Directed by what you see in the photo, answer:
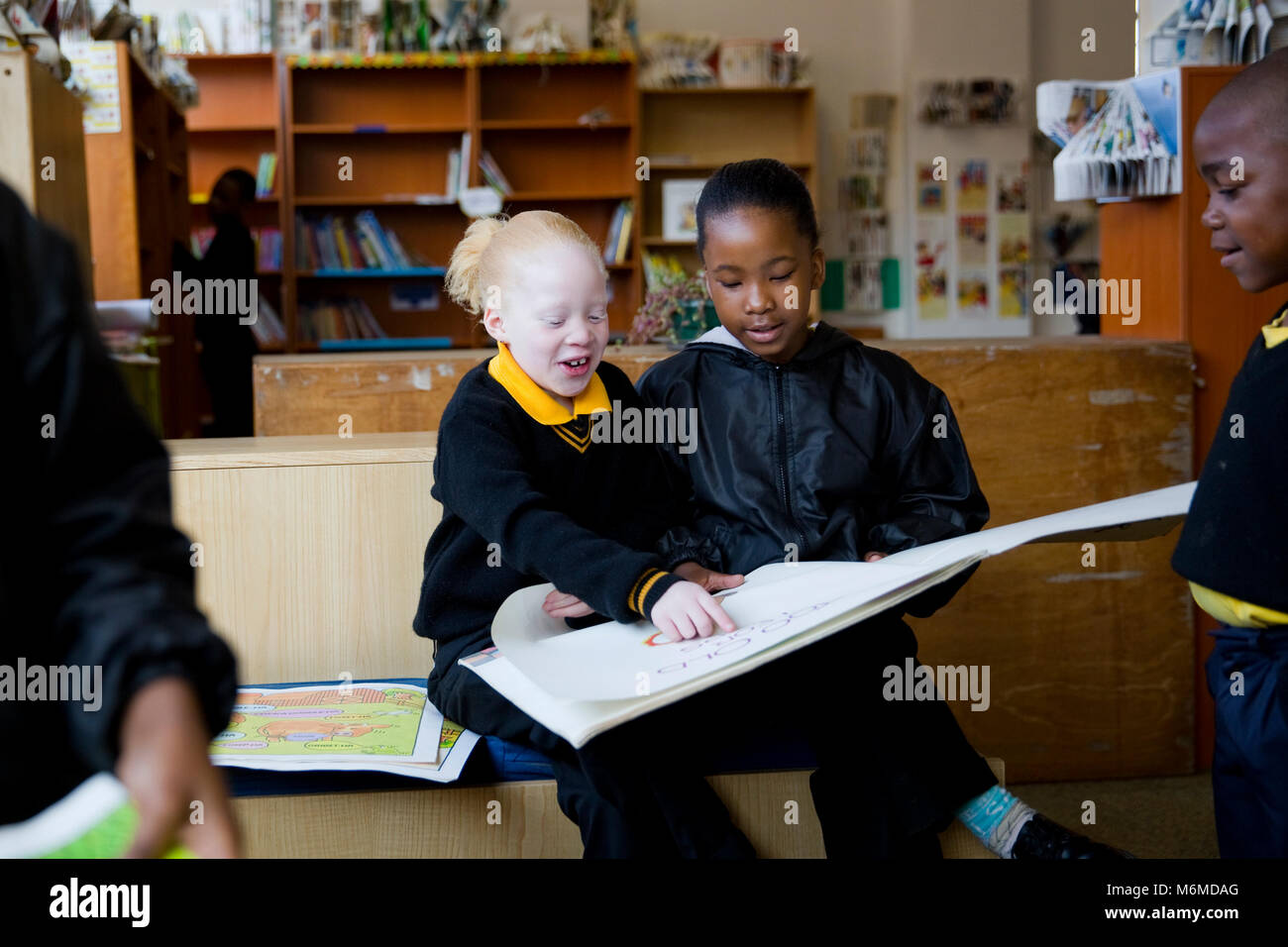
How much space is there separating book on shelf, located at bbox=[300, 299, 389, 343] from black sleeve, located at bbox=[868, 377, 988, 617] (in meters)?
5.01

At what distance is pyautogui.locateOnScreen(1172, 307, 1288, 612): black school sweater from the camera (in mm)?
1070

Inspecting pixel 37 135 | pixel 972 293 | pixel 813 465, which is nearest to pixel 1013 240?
pixel 972 293

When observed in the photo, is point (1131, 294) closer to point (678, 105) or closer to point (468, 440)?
point (468, 440)

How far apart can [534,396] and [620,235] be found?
4.81m

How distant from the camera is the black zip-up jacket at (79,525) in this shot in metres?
0.47

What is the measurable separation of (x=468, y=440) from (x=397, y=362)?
1.02 metres

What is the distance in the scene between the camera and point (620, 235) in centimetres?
607

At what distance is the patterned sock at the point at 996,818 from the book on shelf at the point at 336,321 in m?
5.34

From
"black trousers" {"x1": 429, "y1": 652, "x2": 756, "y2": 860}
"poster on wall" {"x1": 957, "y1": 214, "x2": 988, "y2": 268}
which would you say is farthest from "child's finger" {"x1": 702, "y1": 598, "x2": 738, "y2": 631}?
"poster on wall" {"x1": 957, "y1": 214, "x2": 988, "y2": 268}

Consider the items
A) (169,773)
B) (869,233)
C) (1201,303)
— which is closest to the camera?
(169,773)

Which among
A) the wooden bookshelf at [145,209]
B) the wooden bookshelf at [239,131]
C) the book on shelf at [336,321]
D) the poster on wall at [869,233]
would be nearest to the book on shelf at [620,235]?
the book on shelf at [336,321]

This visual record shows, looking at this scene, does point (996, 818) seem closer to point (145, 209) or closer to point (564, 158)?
point (145, 209)

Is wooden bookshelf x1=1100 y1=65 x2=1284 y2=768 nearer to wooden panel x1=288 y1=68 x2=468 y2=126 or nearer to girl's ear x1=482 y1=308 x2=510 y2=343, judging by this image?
girl's ear x1=482 y1=308 x2=510 y2=343
